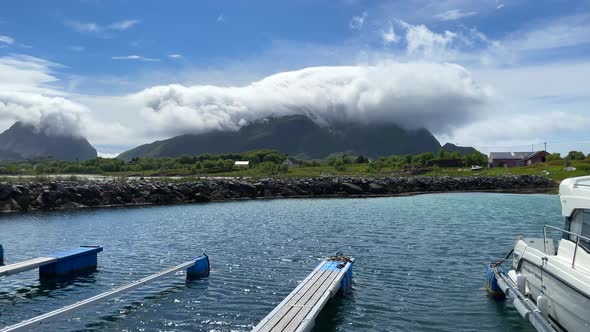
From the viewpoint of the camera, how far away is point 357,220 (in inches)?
1921

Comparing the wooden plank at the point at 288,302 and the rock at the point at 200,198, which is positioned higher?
the rock at the point at 200,198

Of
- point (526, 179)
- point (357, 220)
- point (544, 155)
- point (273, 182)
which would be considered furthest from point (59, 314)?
point (544, 155)

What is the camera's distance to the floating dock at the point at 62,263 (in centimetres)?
2483

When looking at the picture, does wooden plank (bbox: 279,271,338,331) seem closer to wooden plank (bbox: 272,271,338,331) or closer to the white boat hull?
wooden plank (bbox: 272,271,338,331)

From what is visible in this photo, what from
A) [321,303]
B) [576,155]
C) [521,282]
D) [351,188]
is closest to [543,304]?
[521,282]

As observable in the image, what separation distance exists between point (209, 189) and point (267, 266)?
5642 cm

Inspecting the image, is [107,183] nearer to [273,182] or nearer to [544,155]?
[273,182]

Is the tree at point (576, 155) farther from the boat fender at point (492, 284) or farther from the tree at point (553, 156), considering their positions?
the boat fender at point (492, 284)

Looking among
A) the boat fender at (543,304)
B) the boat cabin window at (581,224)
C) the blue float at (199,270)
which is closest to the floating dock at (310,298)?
the blue float at (199,270)

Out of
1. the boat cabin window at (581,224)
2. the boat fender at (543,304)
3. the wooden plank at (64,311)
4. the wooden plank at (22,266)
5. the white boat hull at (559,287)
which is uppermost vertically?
the boat cabin window at (581,224)

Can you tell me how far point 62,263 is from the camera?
26.4 meters

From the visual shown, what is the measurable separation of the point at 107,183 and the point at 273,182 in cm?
3126

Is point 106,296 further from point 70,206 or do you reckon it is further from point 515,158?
point 515,158

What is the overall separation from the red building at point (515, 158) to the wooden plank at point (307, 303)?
179760 mm
